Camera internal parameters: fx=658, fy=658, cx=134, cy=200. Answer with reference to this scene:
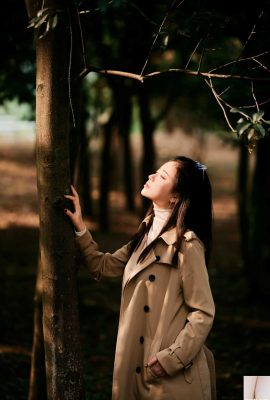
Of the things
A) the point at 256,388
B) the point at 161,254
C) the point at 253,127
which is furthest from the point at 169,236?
the point at 256,388

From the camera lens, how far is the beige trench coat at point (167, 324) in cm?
360

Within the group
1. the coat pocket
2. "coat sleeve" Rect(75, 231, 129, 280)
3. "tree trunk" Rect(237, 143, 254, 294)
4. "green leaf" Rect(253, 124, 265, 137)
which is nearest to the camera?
"green leaf" Rect(253, 124, 265, 137)

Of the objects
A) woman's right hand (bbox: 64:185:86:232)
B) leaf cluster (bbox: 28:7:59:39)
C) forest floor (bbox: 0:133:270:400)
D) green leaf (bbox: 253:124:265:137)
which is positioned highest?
leaf cluster (bbox: 28:7:59:39)

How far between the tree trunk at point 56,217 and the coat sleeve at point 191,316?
1.96 ft

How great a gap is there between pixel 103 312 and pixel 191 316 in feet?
20.9

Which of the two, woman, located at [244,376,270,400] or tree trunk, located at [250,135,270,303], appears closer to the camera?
woman, located at [244,376,270,400]

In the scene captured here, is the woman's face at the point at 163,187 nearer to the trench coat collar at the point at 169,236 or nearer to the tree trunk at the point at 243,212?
the trench coat collar at the point at 169,236

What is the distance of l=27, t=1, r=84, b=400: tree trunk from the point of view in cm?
371

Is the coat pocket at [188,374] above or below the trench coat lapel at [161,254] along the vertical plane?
below

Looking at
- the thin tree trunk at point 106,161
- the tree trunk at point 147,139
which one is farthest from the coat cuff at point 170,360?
the thin tree trunk at point 106,161

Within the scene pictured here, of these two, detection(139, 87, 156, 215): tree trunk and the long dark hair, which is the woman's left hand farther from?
detection(139, 87, 156, 215): tree trunk

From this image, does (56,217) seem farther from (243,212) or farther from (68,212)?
(243,212)

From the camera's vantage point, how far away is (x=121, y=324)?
149 inches

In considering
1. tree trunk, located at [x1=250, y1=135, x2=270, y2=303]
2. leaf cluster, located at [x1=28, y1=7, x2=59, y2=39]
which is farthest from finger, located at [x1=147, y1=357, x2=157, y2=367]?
tree trunk, located at [x1=250, y1=135, x2=270, y2=303]
